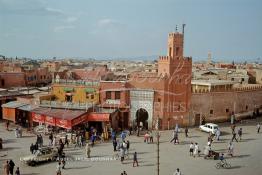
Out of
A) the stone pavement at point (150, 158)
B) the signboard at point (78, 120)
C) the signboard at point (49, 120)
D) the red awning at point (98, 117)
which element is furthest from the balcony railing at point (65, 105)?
the stone pavement at point (150, 158)

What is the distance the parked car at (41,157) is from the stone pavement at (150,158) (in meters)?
0.34

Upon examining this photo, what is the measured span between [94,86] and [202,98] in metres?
9.80

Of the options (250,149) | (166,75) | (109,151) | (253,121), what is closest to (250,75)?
(253,121)

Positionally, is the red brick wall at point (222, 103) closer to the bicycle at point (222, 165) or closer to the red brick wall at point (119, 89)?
the red brick wall at point (119, 89)

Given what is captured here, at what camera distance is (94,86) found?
32344mm

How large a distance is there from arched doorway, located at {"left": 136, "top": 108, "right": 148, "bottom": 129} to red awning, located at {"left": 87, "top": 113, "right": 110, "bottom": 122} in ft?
11.1

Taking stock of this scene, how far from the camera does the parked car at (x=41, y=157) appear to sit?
2120 centimetres

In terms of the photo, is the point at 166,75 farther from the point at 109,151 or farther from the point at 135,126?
the point at 109,151

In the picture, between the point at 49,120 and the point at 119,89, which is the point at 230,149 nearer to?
the point at 119,89

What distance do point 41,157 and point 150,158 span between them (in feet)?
21.8

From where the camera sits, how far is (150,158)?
2298 cm

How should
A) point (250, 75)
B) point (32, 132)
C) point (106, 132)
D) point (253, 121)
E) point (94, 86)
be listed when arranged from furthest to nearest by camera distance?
point (250, 75), point (253, 121), point (94, 86), point (32, 132), point (106, 132)

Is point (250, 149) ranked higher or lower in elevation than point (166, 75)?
lower

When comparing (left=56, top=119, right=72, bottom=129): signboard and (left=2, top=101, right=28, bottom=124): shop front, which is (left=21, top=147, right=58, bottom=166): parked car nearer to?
(left=56, top=119, right=72, bottom=129): signboard
